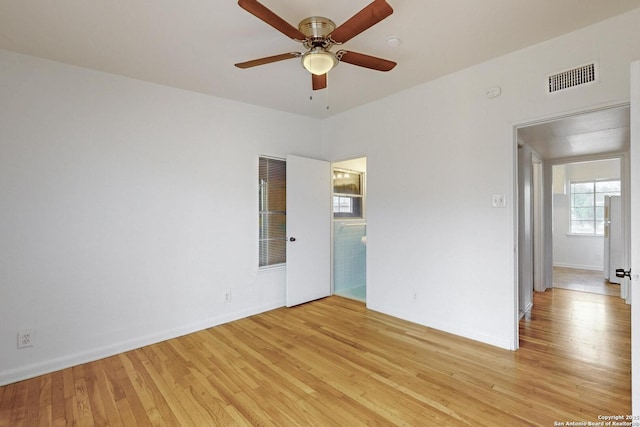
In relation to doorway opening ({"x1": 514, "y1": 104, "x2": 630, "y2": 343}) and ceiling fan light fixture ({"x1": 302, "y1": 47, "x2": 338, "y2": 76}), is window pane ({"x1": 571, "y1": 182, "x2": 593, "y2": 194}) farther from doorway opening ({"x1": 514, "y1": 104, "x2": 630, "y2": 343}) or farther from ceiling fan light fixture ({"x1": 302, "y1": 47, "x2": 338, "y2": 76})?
ceiling fan light fixture ({"x1": 302, "y1": 47, "x2": 338, "y2": 76})

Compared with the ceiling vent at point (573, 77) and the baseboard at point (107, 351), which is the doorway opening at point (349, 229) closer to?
the baseboard at point (107, 351)

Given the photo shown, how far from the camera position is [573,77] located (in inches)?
92.8

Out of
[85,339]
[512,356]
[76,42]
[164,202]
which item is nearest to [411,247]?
[512,356]

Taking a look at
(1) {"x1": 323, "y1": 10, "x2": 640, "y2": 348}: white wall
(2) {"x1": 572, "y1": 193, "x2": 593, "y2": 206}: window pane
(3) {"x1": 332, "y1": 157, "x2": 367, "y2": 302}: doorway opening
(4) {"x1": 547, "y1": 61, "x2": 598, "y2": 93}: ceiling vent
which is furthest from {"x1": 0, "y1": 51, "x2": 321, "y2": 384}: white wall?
(2) {"x1": 572, "y1": 193, "x2": 593, "y2": 206}: window pane

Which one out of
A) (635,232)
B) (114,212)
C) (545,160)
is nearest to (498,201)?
(635,232)

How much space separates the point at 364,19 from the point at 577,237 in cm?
755

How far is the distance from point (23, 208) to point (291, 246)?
2636 mm

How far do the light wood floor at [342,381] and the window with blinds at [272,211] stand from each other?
1.06 metres

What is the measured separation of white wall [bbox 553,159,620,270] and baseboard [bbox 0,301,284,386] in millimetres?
7088

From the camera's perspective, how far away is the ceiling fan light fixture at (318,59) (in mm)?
2070

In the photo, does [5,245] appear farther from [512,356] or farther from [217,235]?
[512,356]

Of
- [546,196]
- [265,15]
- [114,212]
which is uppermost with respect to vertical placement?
[265,15]

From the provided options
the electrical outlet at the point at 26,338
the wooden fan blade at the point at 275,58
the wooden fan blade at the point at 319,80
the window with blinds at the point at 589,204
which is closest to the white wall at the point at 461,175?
the wooden fan blade at the point at 319,80

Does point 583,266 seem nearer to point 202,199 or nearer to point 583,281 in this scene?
point 583,281
